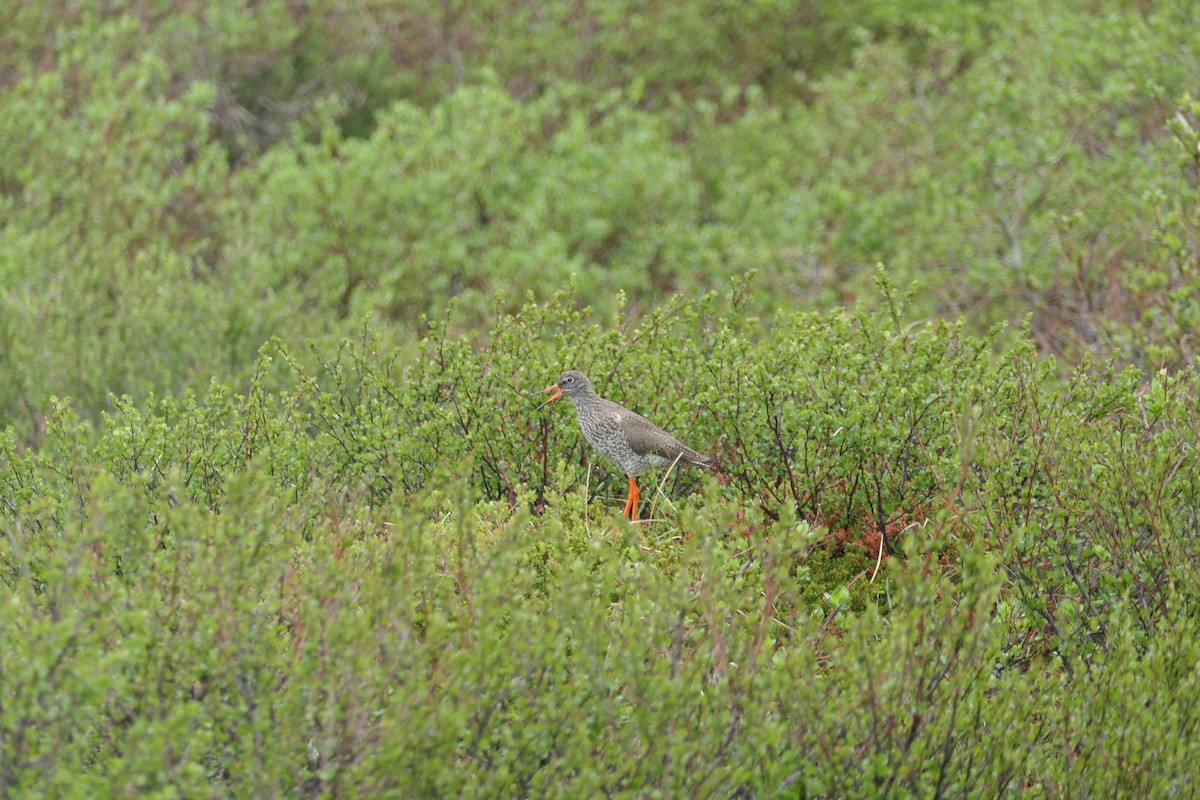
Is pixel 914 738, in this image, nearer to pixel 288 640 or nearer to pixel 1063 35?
pixel 288 640

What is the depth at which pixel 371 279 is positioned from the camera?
1659 cm

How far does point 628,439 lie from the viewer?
8.38 m

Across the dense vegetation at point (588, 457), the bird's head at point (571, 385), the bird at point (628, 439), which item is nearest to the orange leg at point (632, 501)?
the bird at point (628, 439)

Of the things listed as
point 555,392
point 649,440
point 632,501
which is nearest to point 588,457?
point 555,392

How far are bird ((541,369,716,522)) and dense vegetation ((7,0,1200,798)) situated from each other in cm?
17

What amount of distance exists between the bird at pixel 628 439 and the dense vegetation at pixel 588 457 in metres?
0.17

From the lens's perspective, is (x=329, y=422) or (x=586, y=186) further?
(x=586, y=186)

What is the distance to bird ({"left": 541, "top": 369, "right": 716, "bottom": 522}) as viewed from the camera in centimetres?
836

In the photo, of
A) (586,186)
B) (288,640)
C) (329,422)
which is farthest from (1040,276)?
(288,640)

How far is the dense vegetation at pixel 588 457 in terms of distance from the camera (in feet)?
17.1

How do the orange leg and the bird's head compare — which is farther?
the bird's head

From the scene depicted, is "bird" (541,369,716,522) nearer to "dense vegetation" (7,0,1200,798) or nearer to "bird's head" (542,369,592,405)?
"bird's head" (542,369,592,405)

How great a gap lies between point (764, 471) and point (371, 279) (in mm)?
9005

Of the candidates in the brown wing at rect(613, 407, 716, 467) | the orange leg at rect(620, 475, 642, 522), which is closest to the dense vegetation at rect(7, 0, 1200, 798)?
the orange leg at rect(620, 475, 642, 522)
